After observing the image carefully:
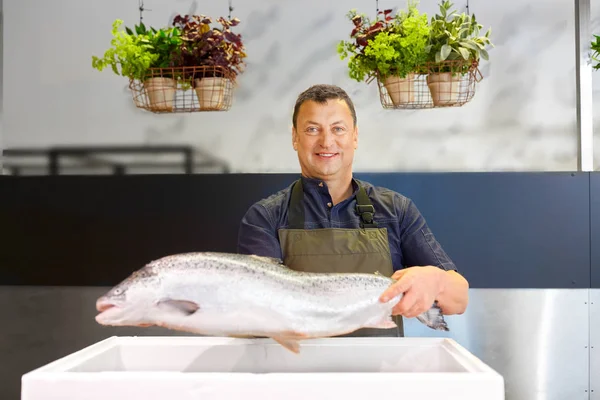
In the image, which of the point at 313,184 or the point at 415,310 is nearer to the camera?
the point at 415,310

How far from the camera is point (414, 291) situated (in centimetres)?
141

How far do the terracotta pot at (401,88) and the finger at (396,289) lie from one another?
1.87 metres

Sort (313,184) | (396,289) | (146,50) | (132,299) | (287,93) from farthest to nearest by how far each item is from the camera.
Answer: (287,93)
(146,50)
(313,184)
(396,289)
(132,299)

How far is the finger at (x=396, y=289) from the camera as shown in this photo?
136 cm

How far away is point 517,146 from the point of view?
3768mm

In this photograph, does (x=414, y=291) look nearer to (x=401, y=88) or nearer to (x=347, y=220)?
(x=347, y=220)

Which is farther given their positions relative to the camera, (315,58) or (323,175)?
(315,58)

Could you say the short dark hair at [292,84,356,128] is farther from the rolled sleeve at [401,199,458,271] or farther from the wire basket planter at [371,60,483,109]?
the wire basket planter at [371,60,483,109]

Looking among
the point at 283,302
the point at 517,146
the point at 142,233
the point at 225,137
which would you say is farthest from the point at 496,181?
the point at 283,302

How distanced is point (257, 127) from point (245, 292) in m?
2.74

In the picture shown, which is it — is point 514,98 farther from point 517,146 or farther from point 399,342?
point 399,342

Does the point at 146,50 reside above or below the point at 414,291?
above

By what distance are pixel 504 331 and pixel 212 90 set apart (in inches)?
77.9

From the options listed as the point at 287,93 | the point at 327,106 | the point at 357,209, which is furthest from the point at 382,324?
the point at 287,93
